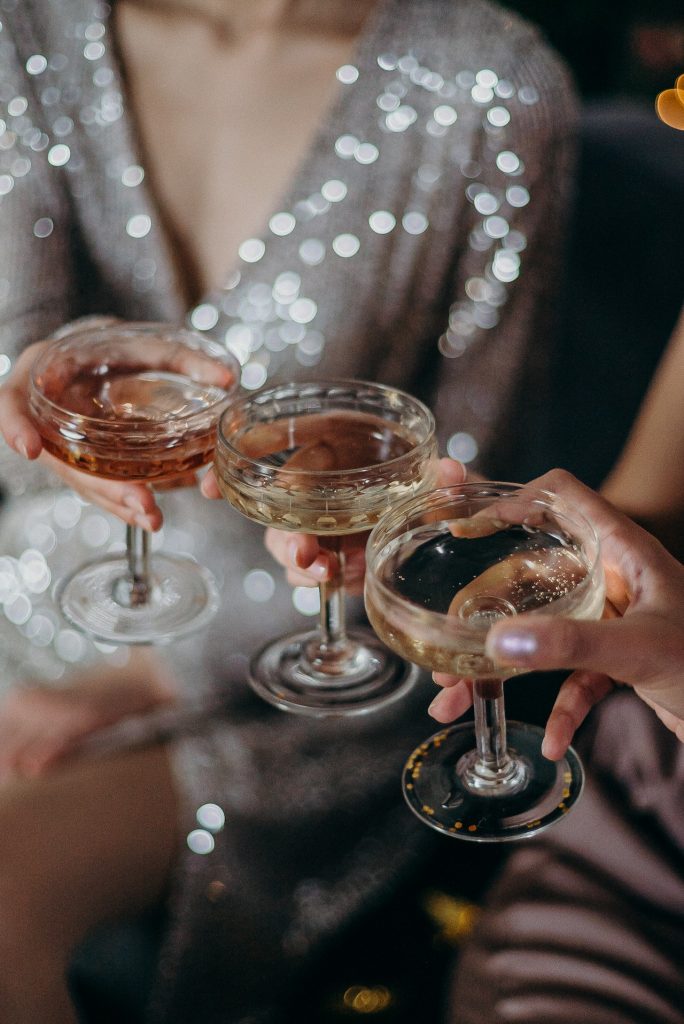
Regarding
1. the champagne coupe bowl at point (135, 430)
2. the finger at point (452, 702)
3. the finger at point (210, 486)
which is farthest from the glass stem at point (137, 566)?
the finger at point (452, 702)

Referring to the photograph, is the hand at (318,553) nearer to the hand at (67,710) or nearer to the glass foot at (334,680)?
the glass foot at (334,680)

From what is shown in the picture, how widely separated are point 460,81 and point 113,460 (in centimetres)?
85

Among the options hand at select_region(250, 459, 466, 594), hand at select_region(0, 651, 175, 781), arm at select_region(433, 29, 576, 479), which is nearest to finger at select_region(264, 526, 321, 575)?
hand at select_region(250, 459, 466, 594)

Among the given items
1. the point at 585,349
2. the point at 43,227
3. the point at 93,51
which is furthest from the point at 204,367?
the point at 585,349

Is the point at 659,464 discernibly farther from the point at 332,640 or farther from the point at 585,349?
the point at 585,349

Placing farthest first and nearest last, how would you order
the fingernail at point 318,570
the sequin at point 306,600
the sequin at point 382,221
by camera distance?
1. the sequin at point 382,221
2. the sequin at point 306,600
3. the fingernail at point 318,570

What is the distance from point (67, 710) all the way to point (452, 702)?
0.42 m

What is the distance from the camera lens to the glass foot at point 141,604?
97 centimetres

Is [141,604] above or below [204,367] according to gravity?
below

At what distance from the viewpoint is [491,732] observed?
779 millimetres

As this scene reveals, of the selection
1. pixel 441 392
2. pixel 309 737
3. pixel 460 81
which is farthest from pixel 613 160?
pixel 309 737

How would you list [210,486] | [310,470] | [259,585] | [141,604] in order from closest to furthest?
[310,470] → [210,486] → [141,604] → [259,585]

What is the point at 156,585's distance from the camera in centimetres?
103

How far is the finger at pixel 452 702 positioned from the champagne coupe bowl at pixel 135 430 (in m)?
0.26
